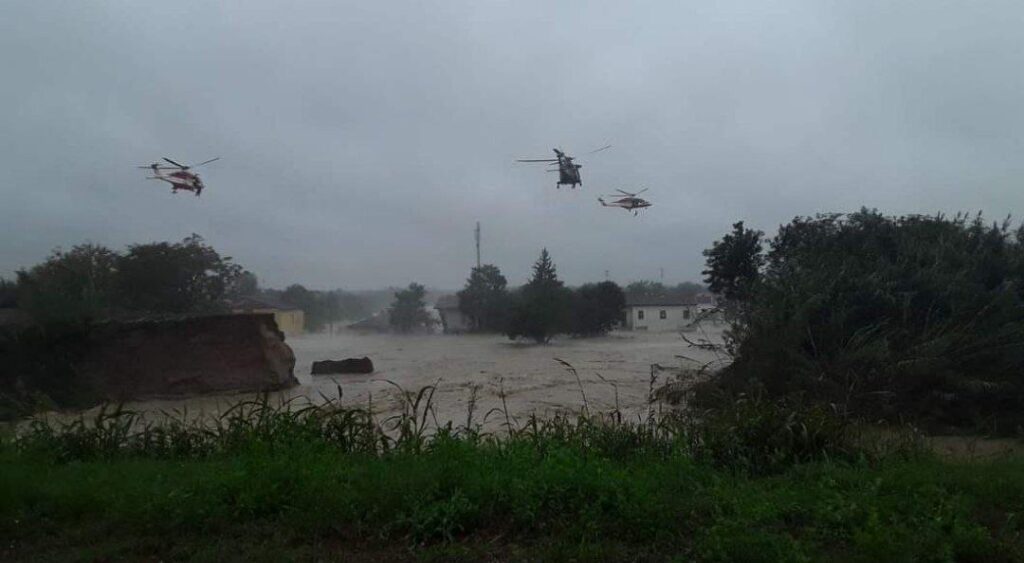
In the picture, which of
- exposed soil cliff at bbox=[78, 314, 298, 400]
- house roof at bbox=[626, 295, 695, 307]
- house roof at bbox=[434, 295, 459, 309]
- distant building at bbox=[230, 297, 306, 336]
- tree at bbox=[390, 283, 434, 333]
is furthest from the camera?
house roof at bbox=[626, 295, 695, 307]

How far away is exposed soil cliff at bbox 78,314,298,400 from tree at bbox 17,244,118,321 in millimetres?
928

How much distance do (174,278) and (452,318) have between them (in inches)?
792

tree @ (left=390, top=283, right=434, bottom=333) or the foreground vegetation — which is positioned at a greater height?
tree @ (left=390, top=283, right=434, bottom=333)

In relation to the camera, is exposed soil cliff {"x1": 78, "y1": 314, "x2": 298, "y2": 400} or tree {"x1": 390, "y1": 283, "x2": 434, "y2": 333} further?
tree {"x1": 390, "y1": 283, "x2": 434, "y2": 333}

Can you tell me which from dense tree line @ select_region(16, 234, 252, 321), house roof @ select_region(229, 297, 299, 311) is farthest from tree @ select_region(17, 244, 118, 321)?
house roof @ select_region(229, 297, 299, 311)

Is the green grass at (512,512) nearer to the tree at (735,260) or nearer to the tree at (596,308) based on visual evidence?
the tree at (735,260)

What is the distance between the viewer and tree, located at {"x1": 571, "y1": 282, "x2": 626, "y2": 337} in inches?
1500

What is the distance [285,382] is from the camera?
23.8 meters

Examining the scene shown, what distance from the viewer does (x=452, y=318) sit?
4469 cm

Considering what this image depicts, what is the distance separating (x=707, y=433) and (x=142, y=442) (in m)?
6.37

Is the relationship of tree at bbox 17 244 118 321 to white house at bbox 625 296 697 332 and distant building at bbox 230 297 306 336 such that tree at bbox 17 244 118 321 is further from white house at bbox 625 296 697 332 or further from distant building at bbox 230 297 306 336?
white house at bbox 625 296 697 332

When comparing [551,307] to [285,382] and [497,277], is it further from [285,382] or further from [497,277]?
[285,382]

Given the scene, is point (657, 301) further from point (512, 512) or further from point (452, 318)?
point (512, 512)

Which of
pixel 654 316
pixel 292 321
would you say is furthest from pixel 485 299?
pixel 654 316
